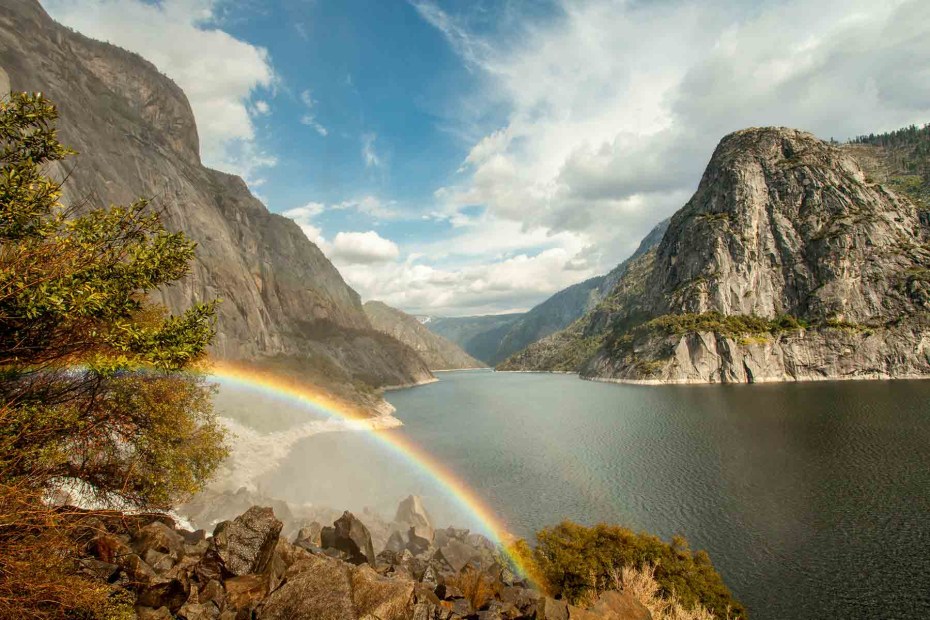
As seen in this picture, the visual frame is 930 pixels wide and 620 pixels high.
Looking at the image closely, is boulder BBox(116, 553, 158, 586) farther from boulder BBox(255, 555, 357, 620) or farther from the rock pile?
boulder BBox(255, 555, 357, 620)

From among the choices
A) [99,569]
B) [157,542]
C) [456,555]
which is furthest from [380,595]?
[456,555]

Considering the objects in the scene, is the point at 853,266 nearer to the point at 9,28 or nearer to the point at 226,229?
the point at 226,229

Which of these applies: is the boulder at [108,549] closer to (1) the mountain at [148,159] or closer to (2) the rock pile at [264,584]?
(2) the rock pile at [264,584]

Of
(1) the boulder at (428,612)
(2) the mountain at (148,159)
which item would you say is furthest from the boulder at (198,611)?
(2) the mountain at (148,159)

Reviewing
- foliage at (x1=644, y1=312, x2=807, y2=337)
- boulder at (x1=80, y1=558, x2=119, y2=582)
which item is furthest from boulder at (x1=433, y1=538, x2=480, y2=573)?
foliage at (x1=644, y1=312, x2=807, y2=337)

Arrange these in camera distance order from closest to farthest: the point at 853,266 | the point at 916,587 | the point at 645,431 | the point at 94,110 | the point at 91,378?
1. the point at 91,378
2. the point at 916,587
3. the point at 645,431
4. the point at 94,110
5. the point at 853,266

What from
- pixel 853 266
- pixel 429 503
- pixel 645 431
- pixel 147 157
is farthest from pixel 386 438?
pixel 853 266

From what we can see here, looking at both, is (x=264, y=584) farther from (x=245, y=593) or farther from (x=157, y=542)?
(x=157, y=542)
